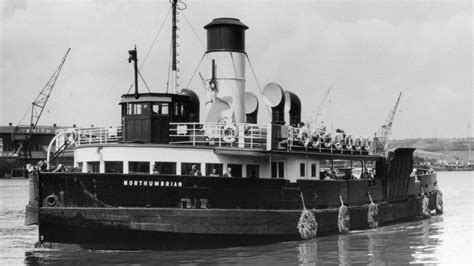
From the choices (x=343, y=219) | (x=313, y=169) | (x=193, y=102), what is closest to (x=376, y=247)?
(x=343, y=219)

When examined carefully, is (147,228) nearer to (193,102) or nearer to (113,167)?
(113,167)

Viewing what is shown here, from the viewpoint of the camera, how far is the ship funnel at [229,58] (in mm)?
28172

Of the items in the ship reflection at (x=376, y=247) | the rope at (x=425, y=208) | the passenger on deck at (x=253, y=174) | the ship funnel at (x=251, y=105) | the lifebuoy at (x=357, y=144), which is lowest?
the ship reflection at (x=376, y=247)

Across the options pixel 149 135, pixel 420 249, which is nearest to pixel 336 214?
pixel 420 249

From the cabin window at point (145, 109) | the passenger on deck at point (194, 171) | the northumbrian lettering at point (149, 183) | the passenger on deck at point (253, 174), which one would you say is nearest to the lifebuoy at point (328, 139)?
the passenger on deck at point (253, 174)

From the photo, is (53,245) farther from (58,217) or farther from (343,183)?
(343,183)

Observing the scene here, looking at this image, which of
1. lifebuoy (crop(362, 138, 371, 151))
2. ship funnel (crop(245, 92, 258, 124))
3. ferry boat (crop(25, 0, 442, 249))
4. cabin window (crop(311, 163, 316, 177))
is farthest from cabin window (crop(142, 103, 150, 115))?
lifebuoy (crop(362, 138, 371, 151))

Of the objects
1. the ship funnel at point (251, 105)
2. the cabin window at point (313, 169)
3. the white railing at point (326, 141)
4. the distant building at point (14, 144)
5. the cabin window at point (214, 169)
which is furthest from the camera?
the distant building at point (14, 144)

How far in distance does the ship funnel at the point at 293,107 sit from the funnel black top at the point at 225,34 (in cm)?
369

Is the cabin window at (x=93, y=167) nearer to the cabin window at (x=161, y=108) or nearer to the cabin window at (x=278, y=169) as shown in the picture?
the cabin window at (x=161, y=108)

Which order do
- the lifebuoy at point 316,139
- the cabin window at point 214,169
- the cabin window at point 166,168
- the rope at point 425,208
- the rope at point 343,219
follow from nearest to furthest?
the cabin window at point 166,168
the cabin window at point 214,169
the lifebuoy at point 316,139
the rope at point 343,219
the rope at point 425,208

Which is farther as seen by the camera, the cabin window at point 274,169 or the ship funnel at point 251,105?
the ship funnel at point 251,105

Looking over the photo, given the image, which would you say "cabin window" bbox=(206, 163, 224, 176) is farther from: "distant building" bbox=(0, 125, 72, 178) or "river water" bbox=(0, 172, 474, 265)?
"distant building" bbox=(0, 125, 72, 178)

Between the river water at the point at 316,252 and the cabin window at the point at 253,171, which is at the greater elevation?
the cabin window at the point at 253,171
